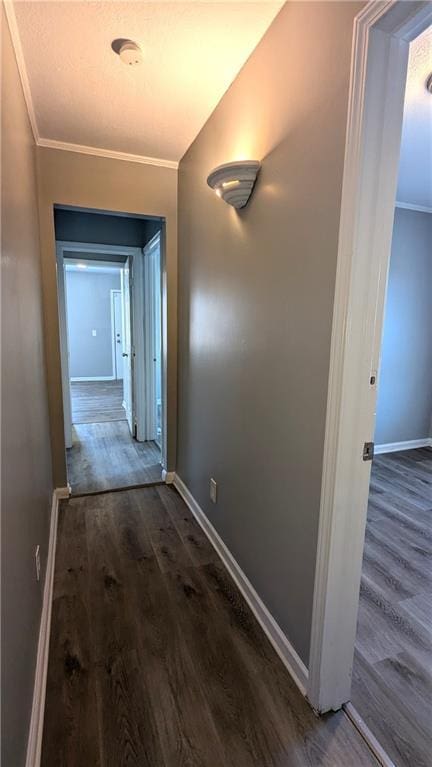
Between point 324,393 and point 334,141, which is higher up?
point 334,141

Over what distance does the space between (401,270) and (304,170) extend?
115 inches

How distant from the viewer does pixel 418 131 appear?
2.28 m

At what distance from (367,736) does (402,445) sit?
3264 mm

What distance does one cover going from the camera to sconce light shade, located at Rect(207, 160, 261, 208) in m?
1.55

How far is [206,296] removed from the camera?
227cm

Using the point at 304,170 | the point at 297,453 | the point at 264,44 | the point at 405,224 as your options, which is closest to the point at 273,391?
the point at 297,453

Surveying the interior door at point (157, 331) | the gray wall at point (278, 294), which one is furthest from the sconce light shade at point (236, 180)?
the interior door at point (157, 331)

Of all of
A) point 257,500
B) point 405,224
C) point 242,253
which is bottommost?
point 257,500

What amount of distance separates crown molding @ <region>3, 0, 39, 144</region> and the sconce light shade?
0.90 meters

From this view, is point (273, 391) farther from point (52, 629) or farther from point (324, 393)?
point (52, 629)

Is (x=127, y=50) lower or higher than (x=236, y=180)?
higher

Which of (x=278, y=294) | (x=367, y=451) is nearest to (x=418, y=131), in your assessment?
(x=278, y=294)

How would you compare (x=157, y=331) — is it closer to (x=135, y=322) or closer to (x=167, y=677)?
(x=135, y=322)

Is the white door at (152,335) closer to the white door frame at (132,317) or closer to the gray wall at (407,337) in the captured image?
the white door frame at (132,317)
